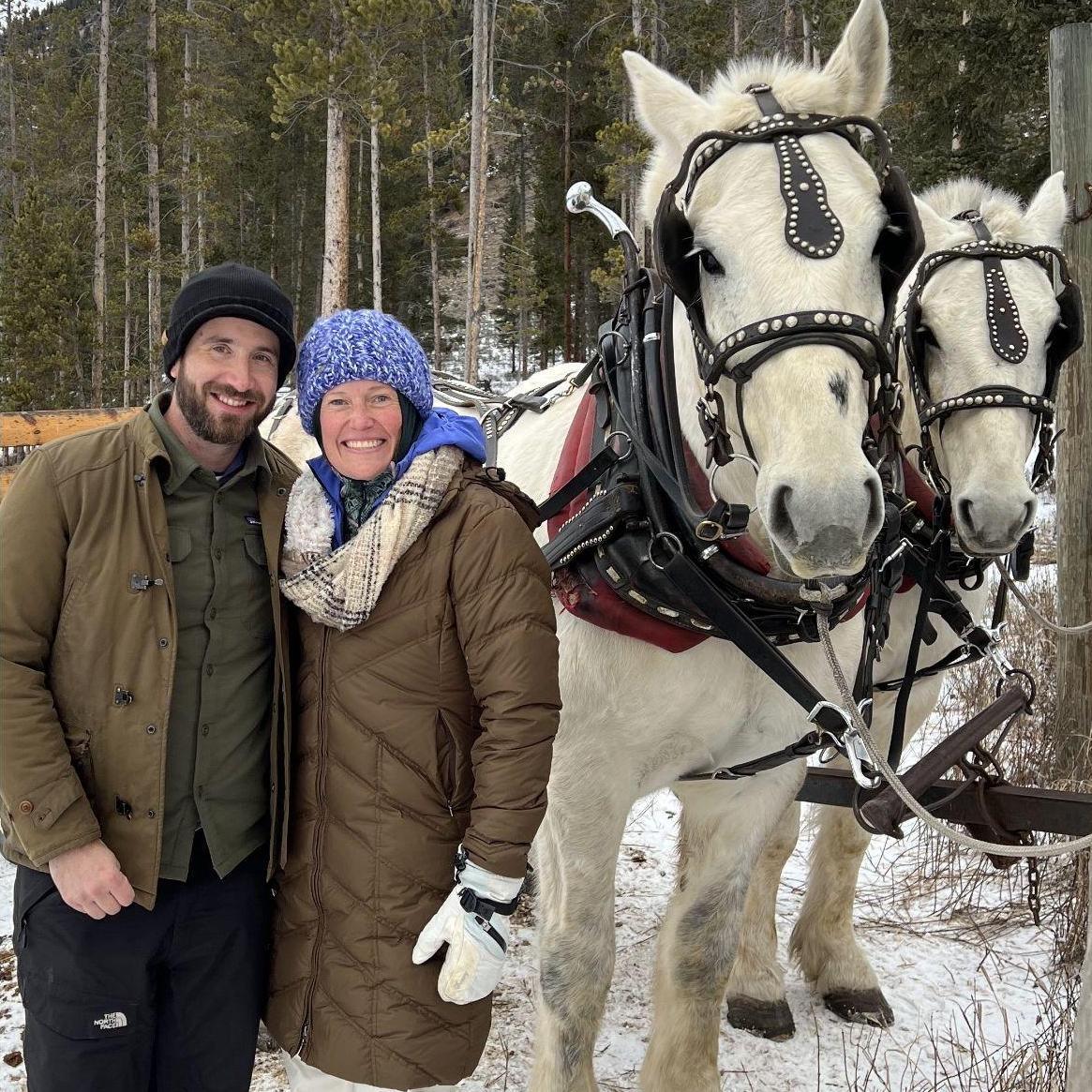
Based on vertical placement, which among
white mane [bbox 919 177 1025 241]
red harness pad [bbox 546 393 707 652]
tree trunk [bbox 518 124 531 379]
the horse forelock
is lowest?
red harness pad [bbox 546 393 707 652]

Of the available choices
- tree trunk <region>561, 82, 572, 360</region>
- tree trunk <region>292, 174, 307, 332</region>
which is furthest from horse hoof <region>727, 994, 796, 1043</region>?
tree trunk <region>292, 174, 307, 332</region>

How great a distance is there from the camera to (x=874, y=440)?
1.50 m

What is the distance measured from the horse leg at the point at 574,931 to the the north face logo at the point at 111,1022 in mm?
993

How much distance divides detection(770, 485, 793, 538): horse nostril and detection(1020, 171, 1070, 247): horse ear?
1944 millimetres

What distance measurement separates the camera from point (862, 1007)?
3150 mm

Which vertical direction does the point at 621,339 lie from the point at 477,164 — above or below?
below

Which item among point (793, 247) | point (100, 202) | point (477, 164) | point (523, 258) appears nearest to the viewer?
point (793, 247)

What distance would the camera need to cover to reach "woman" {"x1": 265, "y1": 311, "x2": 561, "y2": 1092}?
5.30ft

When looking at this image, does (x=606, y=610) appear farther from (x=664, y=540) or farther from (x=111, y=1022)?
(x=111, y=1022)

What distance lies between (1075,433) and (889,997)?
2436 mm

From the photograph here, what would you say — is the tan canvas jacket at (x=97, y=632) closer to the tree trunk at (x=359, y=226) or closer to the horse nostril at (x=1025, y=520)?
the horse nostril at (x=1025, y=520)

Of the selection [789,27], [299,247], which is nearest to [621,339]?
[789,27]

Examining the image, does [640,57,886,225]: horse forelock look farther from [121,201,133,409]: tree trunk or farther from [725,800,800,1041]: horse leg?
[121,201,133,409]: tree trunk

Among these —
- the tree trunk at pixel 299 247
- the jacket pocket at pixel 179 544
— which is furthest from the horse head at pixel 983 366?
the tree trunk at pixel 299 247
